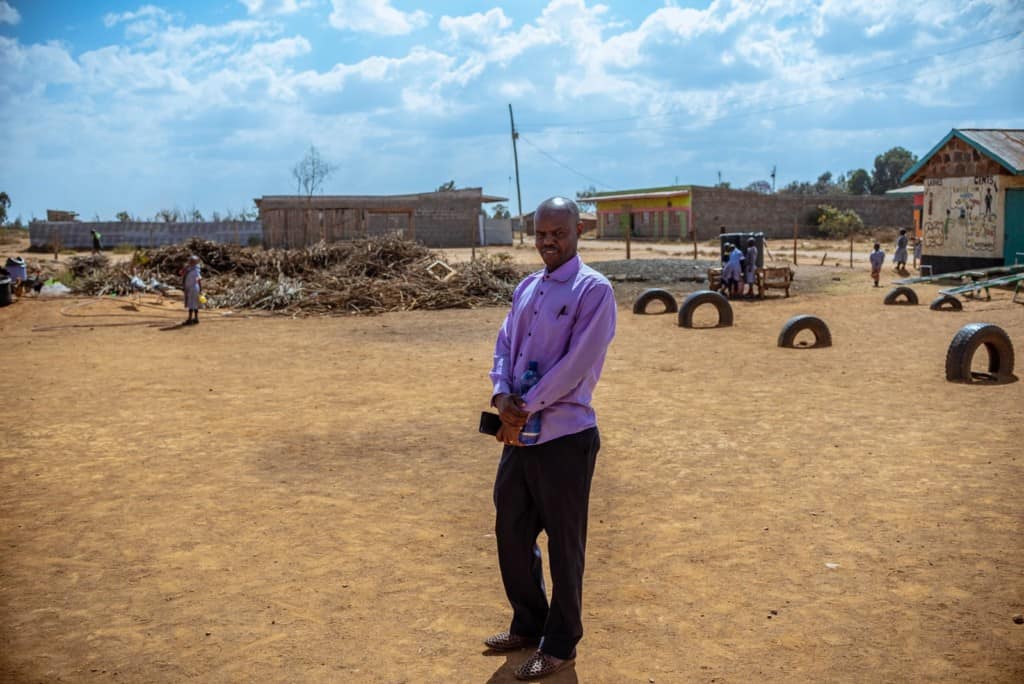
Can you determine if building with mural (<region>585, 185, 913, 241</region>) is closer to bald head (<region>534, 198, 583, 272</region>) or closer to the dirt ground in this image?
the dirt ground

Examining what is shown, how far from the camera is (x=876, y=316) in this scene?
16.8 meters

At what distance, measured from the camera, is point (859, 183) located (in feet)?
295

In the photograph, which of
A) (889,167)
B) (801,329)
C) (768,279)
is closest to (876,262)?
(768,279)

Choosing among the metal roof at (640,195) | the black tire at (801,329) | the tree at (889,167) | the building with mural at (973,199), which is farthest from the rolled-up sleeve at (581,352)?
the tree at (889,167)

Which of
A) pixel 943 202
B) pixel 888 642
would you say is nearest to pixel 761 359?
pixel 888 642

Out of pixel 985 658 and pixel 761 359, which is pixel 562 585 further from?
pixel 761 359

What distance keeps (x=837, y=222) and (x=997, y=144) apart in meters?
29.4

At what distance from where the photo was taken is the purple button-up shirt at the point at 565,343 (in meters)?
3.47

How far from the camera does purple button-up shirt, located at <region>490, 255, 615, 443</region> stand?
3.47 meters

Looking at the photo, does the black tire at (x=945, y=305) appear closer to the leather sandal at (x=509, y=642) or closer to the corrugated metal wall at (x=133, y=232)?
the leather sandal at (x=509, y=642)

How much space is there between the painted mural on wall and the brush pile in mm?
11593

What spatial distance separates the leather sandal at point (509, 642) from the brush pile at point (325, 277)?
1657 centimetres

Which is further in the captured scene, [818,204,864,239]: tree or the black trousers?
[818,204,864,239]: tree

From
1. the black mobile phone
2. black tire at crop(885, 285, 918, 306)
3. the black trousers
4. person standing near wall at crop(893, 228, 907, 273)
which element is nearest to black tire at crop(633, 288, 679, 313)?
black tire at crop(885, 285, 918, 306)
